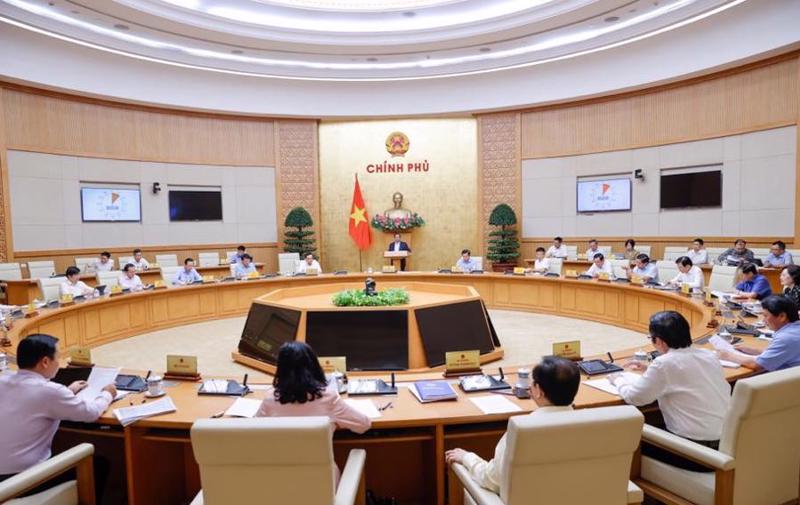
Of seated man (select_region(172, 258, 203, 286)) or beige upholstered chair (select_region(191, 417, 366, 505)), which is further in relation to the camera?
seated man (select_region(172, 258, 203, 286))

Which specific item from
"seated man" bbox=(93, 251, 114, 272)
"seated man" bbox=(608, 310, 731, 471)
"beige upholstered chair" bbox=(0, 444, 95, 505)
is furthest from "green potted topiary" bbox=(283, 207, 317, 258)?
"seated man" bbox=(608, 310, 731, 471)

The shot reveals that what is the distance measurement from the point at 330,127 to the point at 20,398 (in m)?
10.6

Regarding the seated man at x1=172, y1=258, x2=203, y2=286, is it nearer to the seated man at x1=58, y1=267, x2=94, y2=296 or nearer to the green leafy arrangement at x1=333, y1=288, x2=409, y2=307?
the seated man at x1=58, y1=267, x2=94, y2=296

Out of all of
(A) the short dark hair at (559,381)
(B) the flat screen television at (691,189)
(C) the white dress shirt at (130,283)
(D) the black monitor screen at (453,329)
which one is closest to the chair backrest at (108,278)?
(C) the white dress shirt at (130,283)

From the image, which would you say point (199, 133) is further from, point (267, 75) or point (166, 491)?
point (166, 491)

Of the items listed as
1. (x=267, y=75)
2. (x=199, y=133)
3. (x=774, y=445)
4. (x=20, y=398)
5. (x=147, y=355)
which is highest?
(x=267, y=75)

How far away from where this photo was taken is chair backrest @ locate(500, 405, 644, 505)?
164 cm

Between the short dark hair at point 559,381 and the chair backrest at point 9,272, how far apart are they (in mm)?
8951

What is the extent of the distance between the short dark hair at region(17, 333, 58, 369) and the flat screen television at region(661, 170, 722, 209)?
32.8 feet

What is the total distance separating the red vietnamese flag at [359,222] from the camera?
38.8ft

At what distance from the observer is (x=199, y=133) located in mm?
11109

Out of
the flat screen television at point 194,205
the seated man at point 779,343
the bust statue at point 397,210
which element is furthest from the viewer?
the bust statue at point 397,210

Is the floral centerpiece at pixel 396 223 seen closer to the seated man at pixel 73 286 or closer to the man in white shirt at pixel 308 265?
the man in white shirt at pixel 308 265

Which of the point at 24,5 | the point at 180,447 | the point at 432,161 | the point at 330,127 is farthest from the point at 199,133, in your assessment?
the point at 180,447
